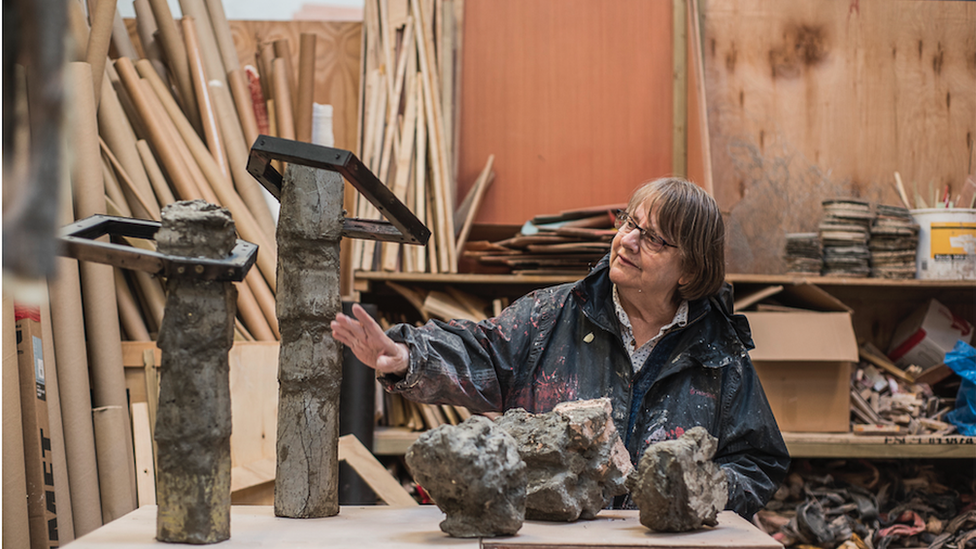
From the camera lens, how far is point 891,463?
3699mm

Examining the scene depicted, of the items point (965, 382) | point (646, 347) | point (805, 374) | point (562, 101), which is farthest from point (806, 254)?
point (646, 347)

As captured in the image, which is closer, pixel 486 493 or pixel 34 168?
pixel 34 168

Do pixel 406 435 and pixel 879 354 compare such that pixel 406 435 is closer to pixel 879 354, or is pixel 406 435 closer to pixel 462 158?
pixel 462 158

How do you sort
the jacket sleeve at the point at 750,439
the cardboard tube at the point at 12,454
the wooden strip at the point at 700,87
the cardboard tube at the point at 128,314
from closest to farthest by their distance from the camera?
1. the jacket sleeve at the point at 750,439
2. the cardboard tube at the point at 12,454
3. the cardboard tube at the point at 128,314
4. the wooden strip at the point at 700,87

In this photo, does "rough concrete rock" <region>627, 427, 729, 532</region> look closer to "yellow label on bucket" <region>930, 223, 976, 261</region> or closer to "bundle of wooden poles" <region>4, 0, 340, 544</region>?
"bundle of wooden poles" <region>4, 0, 340, 544</region>

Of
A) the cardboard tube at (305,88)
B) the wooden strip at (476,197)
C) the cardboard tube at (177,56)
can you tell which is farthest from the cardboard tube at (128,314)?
the wooden strip at (476,197)

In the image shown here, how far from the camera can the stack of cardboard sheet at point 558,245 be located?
3.26 m

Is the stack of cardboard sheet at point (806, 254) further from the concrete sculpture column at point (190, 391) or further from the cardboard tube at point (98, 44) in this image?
the cardboard tube at point (98, 44)

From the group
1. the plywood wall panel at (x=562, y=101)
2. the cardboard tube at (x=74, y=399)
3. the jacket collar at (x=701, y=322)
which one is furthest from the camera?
the plywood wall panel at (x=562, y=101)

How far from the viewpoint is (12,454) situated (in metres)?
2.21

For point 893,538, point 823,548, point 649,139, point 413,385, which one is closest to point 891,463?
point 893,538

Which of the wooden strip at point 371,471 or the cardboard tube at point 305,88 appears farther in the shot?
the cardboard tube at point 305,88

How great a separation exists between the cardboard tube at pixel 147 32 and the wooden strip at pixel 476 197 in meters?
1.54

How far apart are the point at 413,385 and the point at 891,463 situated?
9.72 feet
